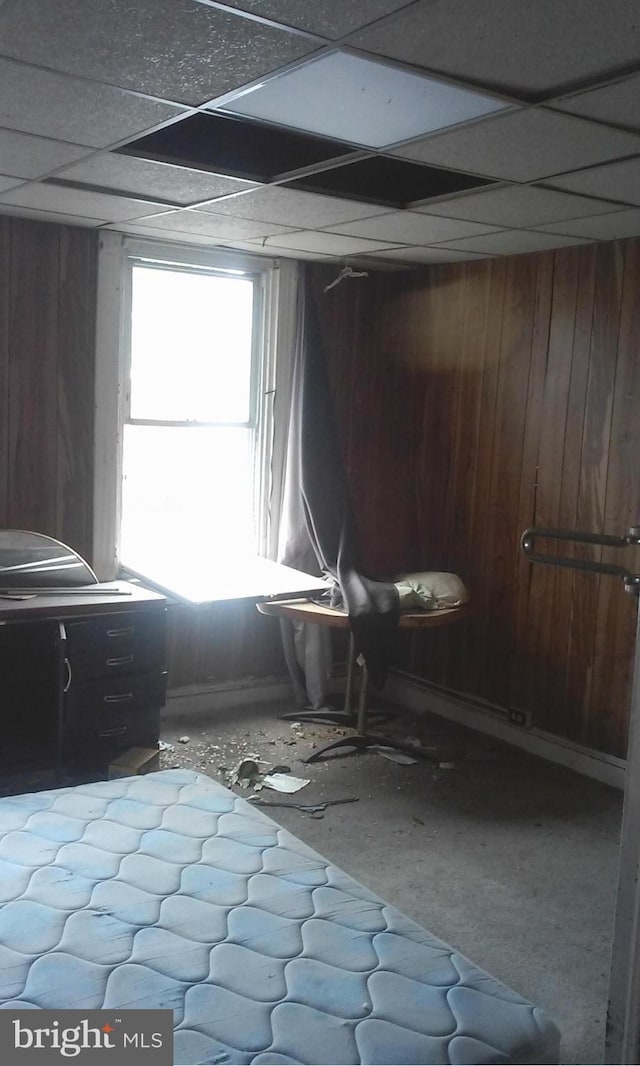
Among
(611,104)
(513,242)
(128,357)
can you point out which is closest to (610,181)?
(611,104)

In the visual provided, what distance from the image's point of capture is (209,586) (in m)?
3.93

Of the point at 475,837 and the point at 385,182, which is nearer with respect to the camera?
the point at 385,182

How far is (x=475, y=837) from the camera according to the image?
349 cm

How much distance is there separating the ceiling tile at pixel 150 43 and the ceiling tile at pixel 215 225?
1.46m

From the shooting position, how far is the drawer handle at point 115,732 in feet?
12.1

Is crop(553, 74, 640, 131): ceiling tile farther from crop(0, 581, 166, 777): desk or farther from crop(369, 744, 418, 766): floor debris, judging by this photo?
crop(369, 744, 418, 766): floor debris

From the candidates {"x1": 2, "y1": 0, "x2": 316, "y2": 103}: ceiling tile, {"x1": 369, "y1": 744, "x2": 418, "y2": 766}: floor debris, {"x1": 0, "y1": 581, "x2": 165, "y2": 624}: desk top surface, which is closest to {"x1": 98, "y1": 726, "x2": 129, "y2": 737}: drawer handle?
{"x1": 0, "y1": 581, "x2": 165, "y2": 624}: desk top surface

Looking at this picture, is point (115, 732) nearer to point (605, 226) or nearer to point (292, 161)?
point (292, 161)

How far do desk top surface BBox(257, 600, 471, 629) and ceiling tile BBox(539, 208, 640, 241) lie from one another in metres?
1.69

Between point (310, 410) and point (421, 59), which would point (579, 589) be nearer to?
point (310, 410)

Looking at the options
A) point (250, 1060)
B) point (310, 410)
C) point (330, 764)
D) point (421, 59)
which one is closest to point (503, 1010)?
point (250, 1060)

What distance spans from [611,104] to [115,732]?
2.81 m

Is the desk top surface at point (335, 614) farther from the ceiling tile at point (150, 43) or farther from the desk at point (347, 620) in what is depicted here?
the ceiling tile at point (150, 43)

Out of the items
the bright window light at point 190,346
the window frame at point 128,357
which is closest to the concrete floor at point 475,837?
the window frame at point 128,357
